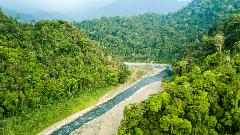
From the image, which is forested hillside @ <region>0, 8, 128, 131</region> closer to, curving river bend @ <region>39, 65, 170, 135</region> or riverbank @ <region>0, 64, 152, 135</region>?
riverbank @ <region>0, 64, 152, 135</region>

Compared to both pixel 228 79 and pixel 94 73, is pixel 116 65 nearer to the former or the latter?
pixel 94 73

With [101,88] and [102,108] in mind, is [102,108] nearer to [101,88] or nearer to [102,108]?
[102,108]

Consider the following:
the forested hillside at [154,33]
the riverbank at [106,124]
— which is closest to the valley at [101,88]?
the riverbank at [106,124]

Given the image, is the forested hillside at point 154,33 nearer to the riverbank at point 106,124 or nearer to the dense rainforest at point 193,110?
the riverbank at point 106,124

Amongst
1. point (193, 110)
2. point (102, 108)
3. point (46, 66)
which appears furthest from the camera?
point (46, 66)

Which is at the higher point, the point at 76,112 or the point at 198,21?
the point at 198,21

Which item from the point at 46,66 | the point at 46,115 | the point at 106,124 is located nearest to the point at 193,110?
the point at 106,124

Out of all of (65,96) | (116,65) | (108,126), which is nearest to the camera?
(108,126)

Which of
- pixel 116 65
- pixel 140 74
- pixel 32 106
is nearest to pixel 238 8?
pixel 140 74
